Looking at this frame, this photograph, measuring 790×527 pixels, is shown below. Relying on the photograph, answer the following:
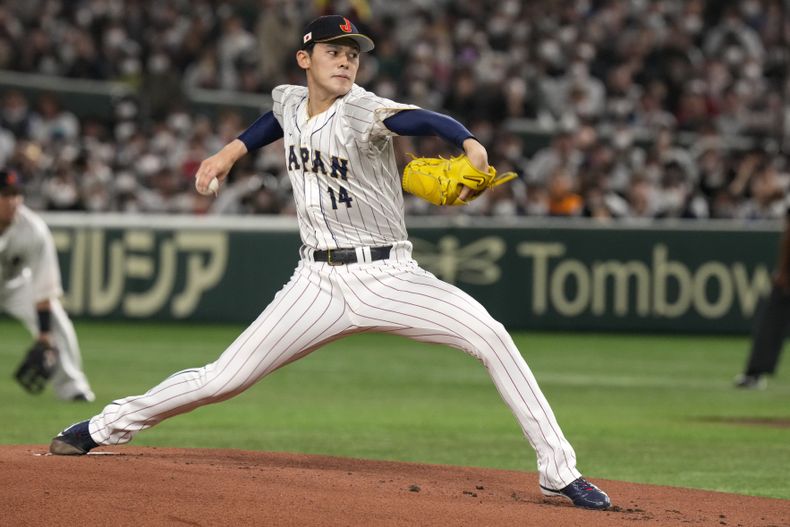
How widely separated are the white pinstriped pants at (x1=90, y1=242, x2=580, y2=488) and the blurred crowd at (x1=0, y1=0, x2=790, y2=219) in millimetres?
12615

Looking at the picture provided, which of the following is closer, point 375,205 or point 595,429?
point 375,205

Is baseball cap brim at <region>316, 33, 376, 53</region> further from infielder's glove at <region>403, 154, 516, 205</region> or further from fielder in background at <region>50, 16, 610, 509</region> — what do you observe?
infielder's glove at <region>403, 154, 516, 205</region>

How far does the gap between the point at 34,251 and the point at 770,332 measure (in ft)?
21.2

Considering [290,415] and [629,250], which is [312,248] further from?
[629,250]

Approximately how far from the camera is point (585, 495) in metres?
6.06

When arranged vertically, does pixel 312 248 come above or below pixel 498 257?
above

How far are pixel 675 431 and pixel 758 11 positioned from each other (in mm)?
16467

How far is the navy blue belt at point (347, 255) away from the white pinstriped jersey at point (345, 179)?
0.02 meters

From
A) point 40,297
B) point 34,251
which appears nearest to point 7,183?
point 34,251

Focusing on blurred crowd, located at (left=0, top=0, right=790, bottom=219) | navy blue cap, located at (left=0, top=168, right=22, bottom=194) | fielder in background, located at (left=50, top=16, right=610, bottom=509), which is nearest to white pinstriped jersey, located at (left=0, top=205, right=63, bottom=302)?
navy blue cap, located at (left=0, top=168, right=22, bottom=194)

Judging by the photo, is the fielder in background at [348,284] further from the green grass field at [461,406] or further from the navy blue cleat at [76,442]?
the green grass field at [461,406]

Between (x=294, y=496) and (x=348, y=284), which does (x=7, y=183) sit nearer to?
(x=348, y=284)

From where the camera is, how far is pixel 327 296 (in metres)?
6.31

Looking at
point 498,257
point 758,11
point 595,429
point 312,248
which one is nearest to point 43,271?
point 595,429
